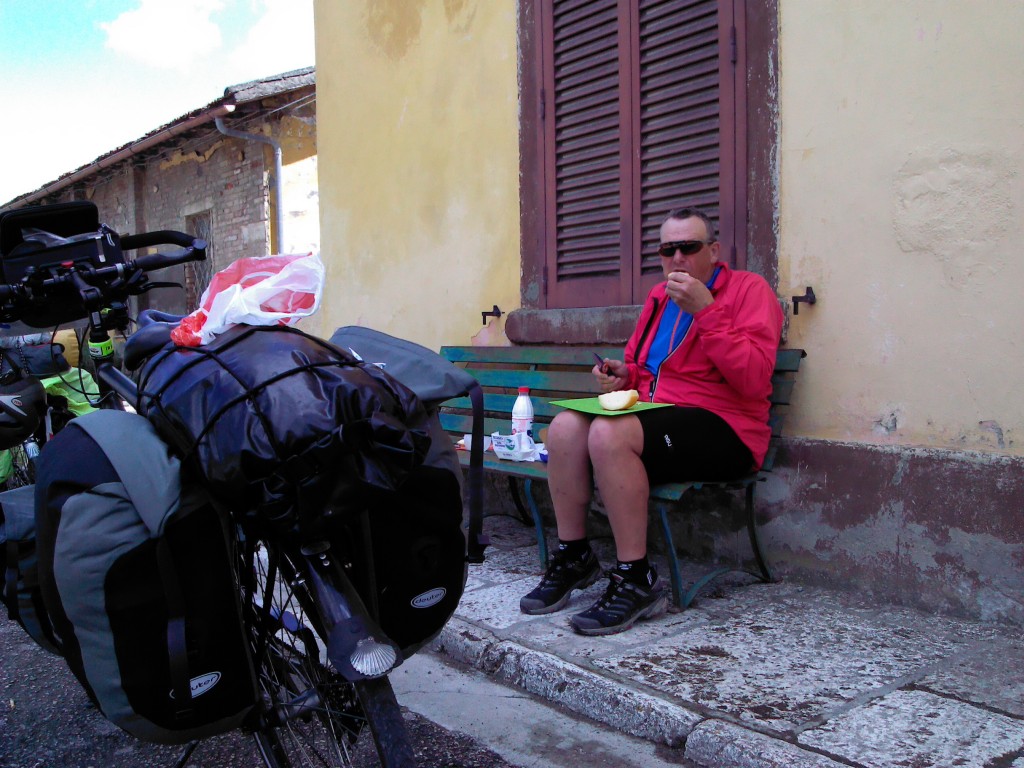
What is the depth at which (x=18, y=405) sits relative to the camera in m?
4.51

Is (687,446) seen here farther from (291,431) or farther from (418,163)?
(418,163)

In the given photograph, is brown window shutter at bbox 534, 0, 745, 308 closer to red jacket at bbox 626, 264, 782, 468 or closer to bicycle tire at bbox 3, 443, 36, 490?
red jacket at bbox 626, 264, 782, 468

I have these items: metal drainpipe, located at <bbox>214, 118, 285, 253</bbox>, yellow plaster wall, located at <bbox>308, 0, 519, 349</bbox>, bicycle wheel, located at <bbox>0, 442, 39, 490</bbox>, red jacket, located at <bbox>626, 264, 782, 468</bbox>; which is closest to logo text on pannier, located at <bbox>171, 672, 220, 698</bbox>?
red jacket, located at <bbox>626, 264, 782, 468</bbox>

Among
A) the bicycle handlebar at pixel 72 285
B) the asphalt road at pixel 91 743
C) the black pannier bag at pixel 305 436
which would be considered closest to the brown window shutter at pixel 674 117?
the bicycle handlebar at pixel 72 285

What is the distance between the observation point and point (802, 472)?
3.59 m

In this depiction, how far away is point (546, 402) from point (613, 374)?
0.58m

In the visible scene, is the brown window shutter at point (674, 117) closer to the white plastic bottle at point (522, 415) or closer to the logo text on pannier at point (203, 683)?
the white plastic bottle at point (522, 415)

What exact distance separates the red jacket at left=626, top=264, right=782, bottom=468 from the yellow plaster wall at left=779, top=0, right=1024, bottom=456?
32 centimetres

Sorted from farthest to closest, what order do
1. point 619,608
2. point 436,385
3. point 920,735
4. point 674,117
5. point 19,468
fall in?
point 19,468 < point 674,117 < point 619,608 < point 920,735 < point 436,385

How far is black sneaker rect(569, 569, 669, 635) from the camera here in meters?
3.12

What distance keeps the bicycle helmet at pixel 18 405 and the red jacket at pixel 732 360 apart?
3.02m

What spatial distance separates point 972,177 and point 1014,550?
129 centimetres

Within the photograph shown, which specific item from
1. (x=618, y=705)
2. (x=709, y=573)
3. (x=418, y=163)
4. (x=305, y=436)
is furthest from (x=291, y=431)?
(x=418, y=163)

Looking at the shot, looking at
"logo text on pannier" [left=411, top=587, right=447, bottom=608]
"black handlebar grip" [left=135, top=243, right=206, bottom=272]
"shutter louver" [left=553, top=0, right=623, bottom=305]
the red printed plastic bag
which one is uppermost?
"shutter louver" [left=553, top=0, right=623, bottom=305]
